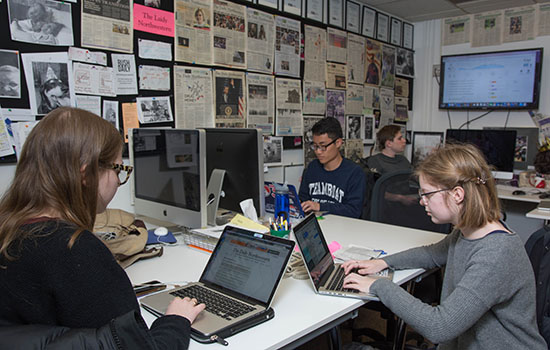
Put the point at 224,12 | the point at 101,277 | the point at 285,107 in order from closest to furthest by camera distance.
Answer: the point at 101,277 < the point at 224,12 < the point at 285,107

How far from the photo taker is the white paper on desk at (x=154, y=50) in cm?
225

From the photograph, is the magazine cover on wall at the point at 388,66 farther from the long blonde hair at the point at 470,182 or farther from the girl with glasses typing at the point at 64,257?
the girl with glasses typing at the point at 64,257

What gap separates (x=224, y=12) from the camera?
2641 millimetres

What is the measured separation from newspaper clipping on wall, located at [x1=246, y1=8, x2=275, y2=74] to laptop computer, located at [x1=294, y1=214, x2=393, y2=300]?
68.1 inches

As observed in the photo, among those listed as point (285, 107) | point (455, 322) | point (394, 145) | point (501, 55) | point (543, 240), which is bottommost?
point (455, 322)

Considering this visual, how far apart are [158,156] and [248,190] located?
43 centimetres

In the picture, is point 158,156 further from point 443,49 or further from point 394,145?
point 443,49

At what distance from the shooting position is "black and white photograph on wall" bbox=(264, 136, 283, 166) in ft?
9.91

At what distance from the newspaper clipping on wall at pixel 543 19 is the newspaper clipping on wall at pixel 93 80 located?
3.67 meters


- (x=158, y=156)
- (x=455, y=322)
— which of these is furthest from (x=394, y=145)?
(x=455, y=322)

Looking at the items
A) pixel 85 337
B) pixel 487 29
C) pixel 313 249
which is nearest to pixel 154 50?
pixel 313 249

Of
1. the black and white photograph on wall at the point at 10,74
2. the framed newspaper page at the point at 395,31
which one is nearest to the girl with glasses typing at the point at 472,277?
the black and white photograph on wall at the point at 10,74

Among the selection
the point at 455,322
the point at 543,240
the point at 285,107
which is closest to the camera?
the point at 455,322

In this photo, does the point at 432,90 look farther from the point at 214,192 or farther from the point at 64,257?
the point at 64,257
